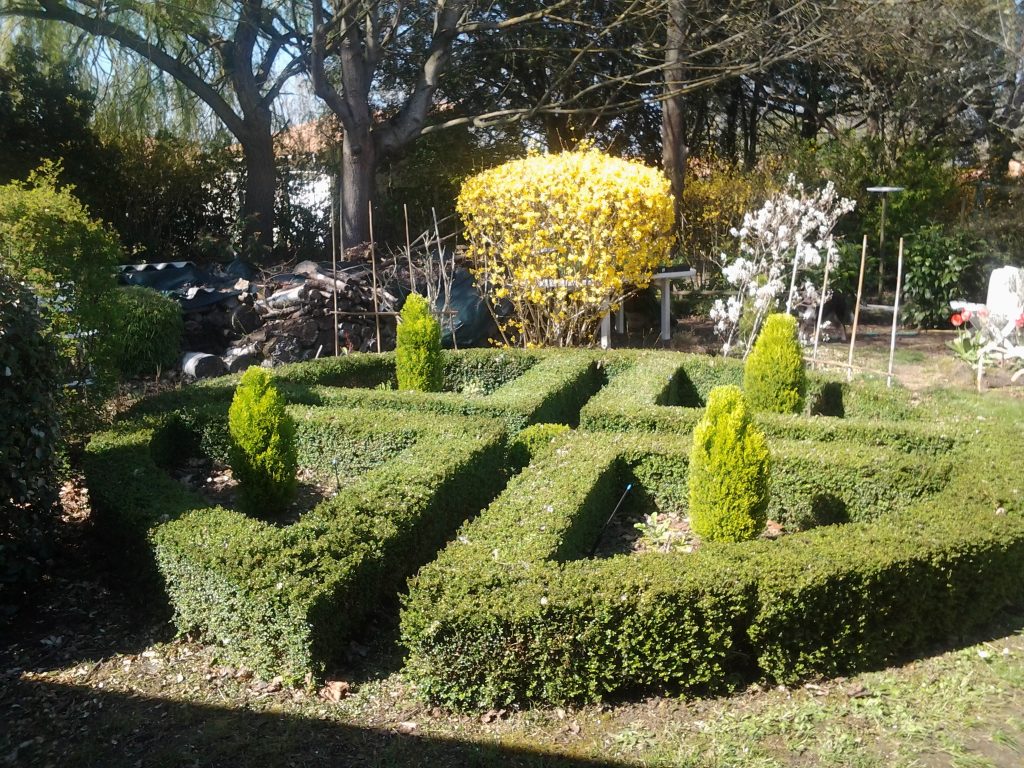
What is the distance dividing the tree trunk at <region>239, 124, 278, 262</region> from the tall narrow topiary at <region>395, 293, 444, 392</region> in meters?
6.25

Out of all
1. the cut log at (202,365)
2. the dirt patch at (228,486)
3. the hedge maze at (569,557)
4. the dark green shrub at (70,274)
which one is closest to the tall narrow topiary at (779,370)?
the hedge maze at (569,557)

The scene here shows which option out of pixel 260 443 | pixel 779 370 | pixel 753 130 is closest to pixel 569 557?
pixel 260 443

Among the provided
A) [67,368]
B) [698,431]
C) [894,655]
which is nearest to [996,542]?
[894,655]

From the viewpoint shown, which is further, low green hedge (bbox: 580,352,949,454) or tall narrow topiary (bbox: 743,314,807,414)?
tall narrow topiary (bbox: 743,314,807,414)

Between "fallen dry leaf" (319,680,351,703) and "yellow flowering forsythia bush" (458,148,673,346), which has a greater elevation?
"yellow flowering forsythia bush" (458,148,673,346)

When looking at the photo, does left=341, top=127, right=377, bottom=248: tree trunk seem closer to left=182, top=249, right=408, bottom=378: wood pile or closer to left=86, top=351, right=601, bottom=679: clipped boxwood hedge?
left=182, top=249, right=408, bottom=378: wood pile

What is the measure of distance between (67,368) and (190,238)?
8249 millimetres

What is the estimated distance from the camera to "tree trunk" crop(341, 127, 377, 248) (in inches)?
472

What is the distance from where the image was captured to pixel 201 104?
1344cm

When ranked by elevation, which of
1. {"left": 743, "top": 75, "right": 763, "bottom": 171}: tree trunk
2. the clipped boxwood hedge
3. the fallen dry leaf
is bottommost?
the fallen dry leaf

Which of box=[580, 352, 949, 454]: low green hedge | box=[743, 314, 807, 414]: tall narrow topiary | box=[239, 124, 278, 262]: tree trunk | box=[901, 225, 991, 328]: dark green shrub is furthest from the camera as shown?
box=[239, 124, 278, 262]: tree trunk

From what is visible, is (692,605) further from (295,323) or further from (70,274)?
(295,323)

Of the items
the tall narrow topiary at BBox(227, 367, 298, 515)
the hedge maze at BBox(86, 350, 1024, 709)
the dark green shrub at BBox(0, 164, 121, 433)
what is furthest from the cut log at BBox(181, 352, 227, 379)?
the tall narrow topiary at BBox(227, 367, 298, 515)

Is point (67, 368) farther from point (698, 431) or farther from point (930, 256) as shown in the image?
point (930, 256)
